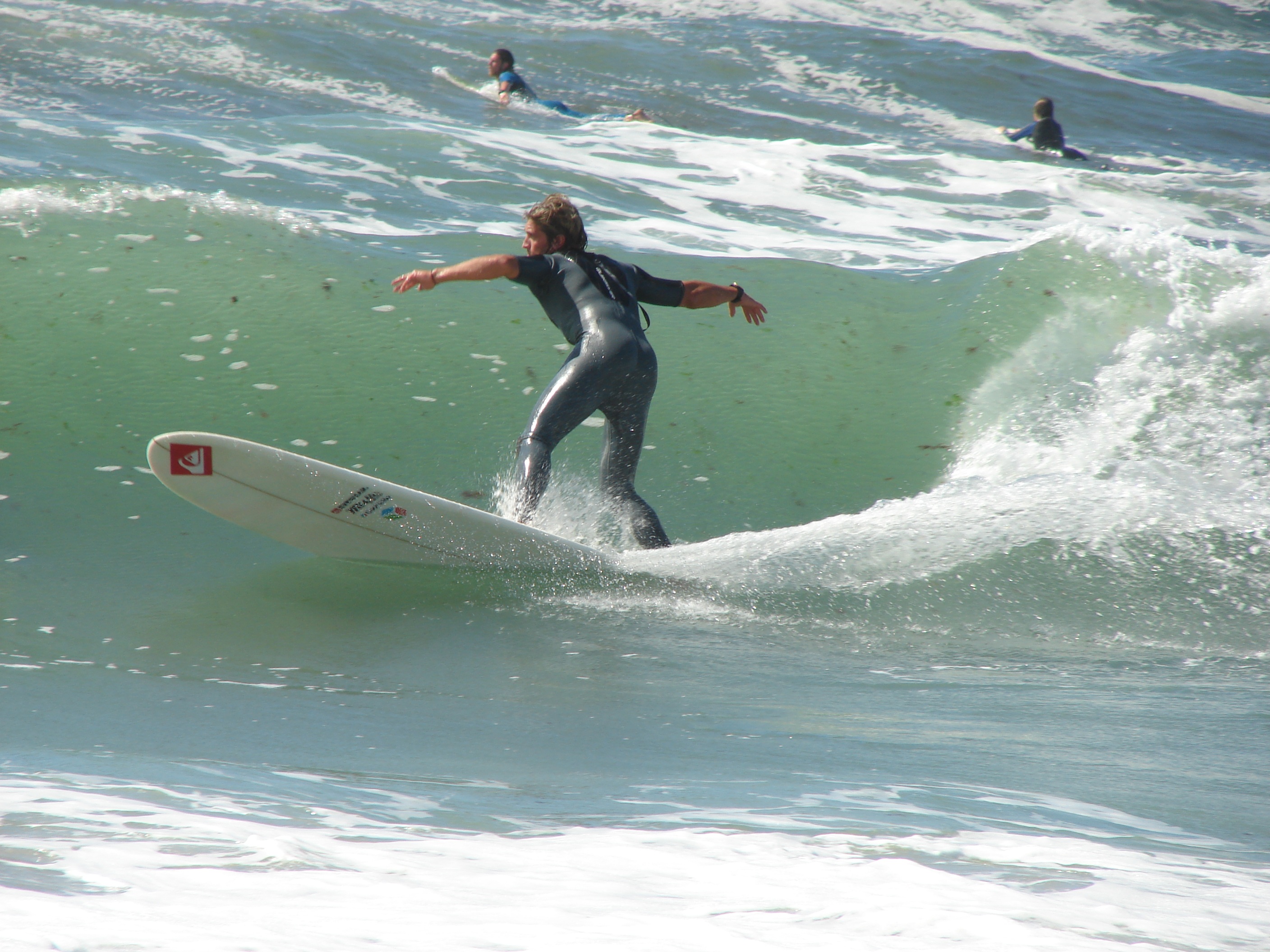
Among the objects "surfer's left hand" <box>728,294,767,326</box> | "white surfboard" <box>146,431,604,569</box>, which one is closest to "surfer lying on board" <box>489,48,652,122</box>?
"surfer's left hand" <box>728,294,767,326</box>

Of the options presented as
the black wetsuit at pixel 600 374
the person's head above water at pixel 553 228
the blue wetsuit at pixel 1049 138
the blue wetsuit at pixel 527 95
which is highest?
the blue wetsuit at pixel 1049 138

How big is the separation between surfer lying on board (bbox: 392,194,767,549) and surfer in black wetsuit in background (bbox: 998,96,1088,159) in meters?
11.5

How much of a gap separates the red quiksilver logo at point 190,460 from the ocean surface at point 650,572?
1.38ft

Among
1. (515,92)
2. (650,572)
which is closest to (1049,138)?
(515,92)

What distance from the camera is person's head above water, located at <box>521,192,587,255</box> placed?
4.20 metres

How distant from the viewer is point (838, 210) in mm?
10211

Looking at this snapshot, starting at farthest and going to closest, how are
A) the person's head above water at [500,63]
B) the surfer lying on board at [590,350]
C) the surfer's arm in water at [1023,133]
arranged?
the surfer's arm in water at [1023,133], the person's head above water at [500,63], the surfer lying on board at [590,350]

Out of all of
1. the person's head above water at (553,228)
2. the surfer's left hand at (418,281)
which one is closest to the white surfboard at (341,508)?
the surfer's left hand at (418,281)

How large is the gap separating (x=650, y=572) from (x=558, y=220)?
146 centimetres

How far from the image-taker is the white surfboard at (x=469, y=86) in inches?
576

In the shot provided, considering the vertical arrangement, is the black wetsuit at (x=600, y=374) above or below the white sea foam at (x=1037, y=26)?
below

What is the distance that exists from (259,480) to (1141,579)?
3385 millimetres

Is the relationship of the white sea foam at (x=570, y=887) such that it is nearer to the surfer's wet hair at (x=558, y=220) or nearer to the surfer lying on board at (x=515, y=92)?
the surfer's wet hair at (x=558, y=220)

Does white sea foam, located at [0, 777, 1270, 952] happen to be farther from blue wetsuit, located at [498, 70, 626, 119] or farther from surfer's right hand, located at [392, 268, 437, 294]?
blue wetsuit, located at [498, 70, 626, 119]
